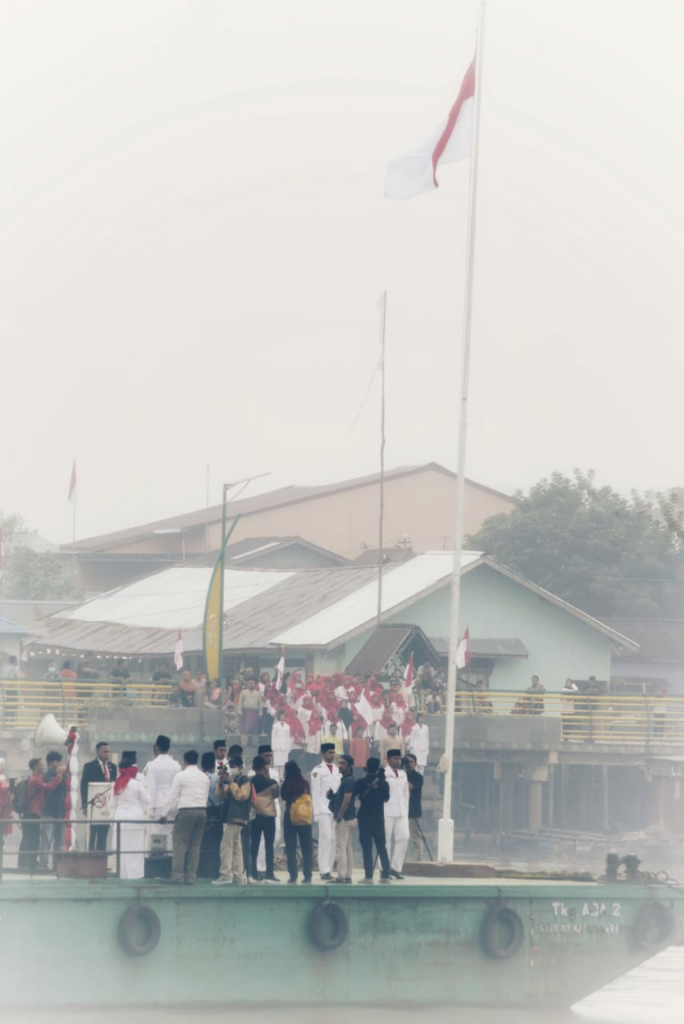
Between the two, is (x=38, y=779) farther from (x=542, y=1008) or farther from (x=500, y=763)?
(x=500, y=763)

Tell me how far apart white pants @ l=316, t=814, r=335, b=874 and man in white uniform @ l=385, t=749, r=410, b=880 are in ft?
2.59

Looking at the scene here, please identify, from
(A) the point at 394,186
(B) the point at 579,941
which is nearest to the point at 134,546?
(A) the point at 394,186

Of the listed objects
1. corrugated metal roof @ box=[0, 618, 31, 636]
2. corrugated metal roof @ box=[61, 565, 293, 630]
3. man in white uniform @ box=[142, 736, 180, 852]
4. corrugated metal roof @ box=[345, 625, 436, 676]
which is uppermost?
corrugated metal roof @ box=[61, 565, 293, 630]

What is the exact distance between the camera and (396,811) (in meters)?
23.5

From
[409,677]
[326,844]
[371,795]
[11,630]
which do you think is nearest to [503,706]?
[409,677]

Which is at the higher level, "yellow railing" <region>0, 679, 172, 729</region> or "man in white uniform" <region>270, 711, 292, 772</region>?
"yellow railing" <region>0, 679, 172, 729</region>

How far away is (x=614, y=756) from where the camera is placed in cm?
4866

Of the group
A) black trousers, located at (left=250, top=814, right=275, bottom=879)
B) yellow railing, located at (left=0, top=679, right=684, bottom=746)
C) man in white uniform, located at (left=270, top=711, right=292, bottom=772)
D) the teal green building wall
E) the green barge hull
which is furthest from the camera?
the teal green building wall

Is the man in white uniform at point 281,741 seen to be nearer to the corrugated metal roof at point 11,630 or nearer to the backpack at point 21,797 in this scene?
the backpack at point 21,797

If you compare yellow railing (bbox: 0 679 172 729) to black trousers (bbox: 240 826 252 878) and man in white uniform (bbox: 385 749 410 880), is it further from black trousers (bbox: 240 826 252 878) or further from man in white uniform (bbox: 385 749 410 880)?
black trousers (bbox: 240 826 252 878)

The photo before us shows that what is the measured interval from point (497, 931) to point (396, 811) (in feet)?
7.29

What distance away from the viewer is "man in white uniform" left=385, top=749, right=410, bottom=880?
926 inches

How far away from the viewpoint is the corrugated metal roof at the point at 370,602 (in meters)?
49.1

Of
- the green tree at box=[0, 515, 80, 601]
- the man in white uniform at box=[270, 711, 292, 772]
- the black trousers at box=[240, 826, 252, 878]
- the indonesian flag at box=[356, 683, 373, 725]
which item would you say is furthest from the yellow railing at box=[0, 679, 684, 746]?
the green tree at box=[0, 515, 80, 601]
